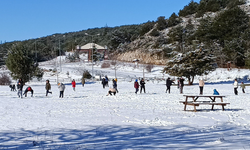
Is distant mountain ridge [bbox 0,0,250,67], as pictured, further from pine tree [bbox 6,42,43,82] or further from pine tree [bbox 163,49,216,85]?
pine tree [bbox 163,49,216,85]

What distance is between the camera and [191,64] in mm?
44219

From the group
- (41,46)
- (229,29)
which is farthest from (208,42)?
(41,46)

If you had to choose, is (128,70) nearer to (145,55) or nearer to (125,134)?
(145,55)

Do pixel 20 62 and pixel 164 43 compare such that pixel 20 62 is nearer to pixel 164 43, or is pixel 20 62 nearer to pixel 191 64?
pixel 191 64

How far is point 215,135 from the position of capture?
829 centimetres

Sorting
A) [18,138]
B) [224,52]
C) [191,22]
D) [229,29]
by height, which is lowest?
[18,138]

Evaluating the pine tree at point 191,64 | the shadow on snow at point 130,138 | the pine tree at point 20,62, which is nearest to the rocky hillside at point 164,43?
the pine tree at point 191,64

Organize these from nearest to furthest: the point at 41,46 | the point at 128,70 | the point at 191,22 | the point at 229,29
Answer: the point at 229,29
the point at 128,70
the point at 191,22
the point at 41,46

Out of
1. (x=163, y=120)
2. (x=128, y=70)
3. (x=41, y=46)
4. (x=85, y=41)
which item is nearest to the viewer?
(x=163, y=120)

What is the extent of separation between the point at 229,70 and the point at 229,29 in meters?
17.6

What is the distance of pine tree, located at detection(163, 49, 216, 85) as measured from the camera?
43938mm

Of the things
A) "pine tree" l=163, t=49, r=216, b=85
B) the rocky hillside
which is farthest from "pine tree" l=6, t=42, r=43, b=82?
the rocky hillside

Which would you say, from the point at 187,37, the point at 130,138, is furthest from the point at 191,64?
the point at 187,37

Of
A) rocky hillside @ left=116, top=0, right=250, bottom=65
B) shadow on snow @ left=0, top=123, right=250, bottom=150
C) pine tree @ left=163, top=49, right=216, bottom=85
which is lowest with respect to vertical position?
shadow on snow @ left=0, top=123, right=250, bottom=150
